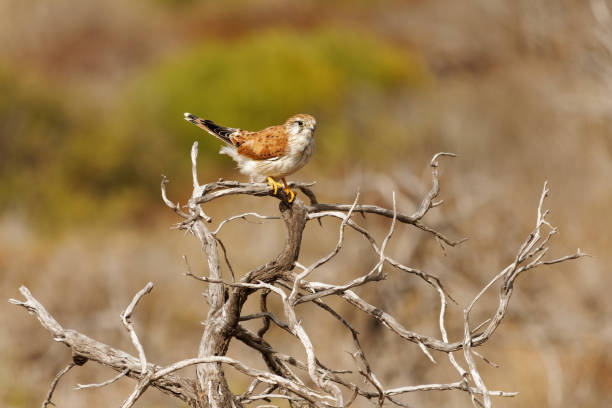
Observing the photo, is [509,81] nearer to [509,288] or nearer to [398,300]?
[398,300]

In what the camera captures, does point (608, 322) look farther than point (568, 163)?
No

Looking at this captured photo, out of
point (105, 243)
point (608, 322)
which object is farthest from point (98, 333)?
point (608, 322)

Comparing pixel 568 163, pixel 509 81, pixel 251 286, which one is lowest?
pixel 251 286

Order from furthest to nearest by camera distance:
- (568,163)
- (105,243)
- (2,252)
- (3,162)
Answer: (3,162) → (568,163) → (105,243) → (2,252)

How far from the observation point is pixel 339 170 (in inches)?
511

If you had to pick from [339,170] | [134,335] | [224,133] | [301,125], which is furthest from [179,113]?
[134,335]

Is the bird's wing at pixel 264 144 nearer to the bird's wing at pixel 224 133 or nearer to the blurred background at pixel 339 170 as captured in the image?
the bird's wing at pixel 224 133

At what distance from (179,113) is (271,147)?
822 inches

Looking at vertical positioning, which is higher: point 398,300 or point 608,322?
point 608,322

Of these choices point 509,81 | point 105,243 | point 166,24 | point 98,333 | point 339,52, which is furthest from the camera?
point 166,24

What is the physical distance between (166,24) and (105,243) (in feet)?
85.9

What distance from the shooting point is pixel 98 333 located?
995 cm

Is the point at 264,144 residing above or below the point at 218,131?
below

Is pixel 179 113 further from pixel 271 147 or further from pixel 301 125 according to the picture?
pixel 271 147
